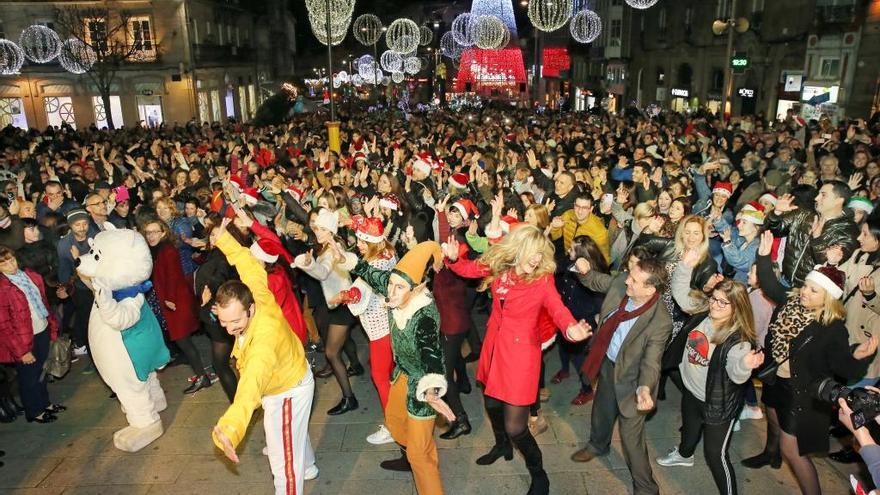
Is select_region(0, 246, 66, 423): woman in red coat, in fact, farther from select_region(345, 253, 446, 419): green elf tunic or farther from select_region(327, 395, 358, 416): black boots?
select_region(345, 253, 446, 419): green elf tunic

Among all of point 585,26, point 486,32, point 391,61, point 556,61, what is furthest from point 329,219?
point 556,61

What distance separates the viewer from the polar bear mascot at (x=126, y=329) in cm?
472

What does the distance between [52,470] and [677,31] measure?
3730 centimetres

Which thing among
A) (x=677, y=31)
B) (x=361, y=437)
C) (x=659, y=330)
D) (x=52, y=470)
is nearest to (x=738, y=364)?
(x=659, y=330)

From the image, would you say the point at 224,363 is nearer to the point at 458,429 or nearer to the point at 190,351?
the point at 190,351

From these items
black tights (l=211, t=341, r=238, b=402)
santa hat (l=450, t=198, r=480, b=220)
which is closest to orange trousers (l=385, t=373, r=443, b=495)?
black tights (l=211, t=341, r=238, b=402)

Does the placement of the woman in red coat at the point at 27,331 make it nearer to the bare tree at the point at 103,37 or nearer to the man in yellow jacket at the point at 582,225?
the man in yellow jacket at the point at 582,225

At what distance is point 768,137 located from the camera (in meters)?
13.8

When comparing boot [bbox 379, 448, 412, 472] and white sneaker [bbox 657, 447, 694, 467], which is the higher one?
white sneaker [bbox 657, 447, 694, 467]

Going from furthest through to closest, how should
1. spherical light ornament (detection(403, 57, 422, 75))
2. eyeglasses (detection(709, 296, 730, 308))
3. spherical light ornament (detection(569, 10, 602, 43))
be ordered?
spherical light ornament (detection(403, 57, 422, 75)), spherical light ornament (detection(569, 10, 602, 43)), eyeglasses (detection(709, 296, 730, 308))

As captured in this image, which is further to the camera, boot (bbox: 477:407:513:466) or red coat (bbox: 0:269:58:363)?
red coat (bbox: 0:269:58:363)

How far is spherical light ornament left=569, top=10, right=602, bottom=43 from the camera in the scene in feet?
77.2

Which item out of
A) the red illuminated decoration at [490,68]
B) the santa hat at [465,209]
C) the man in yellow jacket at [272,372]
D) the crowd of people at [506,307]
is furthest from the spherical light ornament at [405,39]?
the man in yellow jacket at [272,372]

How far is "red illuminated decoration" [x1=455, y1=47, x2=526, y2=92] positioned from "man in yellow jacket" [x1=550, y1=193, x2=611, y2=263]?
28875 mm
